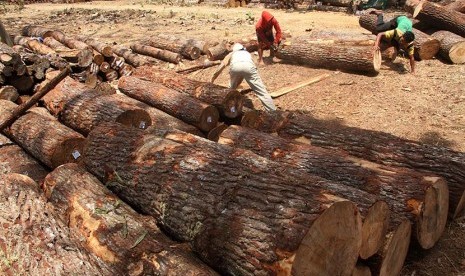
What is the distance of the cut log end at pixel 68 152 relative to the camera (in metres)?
5.21

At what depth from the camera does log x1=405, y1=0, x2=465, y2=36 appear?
9.80 metres

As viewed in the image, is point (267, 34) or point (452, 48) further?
point (267, 34)

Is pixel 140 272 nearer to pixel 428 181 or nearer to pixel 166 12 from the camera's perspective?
pixel 428 181

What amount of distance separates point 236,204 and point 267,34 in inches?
315

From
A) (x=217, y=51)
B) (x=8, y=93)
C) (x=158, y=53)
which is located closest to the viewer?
(x=8, y=93)

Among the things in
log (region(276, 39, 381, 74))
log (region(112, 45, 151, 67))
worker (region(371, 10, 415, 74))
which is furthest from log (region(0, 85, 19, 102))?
worker (region(371, 10, 415, 74))

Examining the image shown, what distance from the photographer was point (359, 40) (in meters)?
9.97

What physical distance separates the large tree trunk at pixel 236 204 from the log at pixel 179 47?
7.42 metres

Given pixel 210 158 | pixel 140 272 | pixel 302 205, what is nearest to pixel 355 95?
pixel 210 158

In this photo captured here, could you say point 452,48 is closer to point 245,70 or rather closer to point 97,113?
point 245,70

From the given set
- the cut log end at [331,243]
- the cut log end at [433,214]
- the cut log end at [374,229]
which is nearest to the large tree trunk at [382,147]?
the cut log end at [433,214]

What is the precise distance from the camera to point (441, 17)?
32.7 feet

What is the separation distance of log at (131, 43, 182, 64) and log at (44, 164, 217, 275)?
745cm

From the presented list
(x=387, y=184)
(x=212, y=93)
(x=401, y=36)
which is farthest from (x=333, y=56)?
(x=387, y=184)
